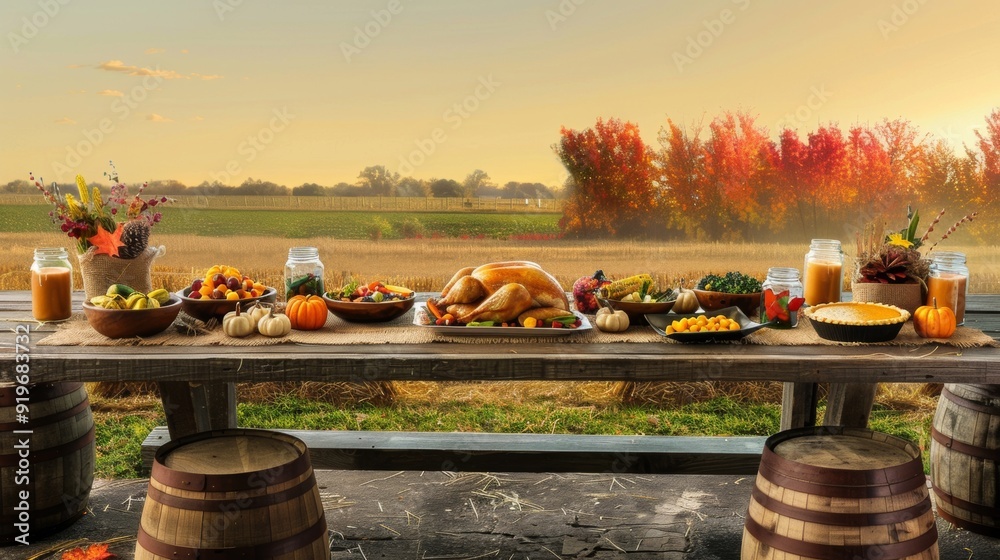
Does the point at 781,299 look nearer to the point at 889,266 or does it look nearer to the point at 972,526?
the point at 889,266

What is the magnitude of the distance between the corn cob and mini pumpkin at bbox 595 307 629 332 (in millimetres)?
117

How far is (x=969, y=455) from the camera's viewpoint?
3.52 meters

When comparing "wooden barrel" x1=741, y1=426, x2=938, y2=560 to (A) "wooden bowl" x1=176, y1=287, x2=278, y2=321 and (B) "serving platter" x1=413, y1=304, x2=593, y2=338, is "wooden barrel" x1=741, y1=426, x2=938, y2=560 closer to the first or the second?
(B) "serving platter" x1=413, y1=304, x2=593, y2=338

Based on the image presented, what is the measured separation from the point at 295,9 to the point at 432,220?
2.90 metres

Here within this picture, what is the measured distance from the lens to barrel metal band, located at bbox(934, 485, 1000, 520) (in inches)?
139

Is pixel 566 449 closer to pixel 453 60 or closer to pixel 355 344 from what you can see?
pixel 355 344

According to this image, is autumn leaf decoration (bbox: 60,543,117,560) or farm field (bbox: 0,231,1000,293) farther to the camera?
farm field (bbox: 0,231,1000,293)

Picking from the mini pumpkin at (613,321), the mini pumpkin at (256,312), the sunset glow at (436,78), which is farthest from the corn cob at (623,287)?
the sunset glow at (436,78)

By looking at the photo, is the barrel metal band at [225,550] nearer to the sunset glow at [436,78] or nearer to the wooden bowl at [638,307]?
the wooden bowl at [638,307]

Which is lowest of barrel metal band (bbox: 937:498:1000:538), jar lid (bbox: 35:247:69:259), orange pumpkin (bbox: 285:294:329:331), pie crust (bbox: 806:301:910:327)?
barrel metal band (bbox: 937:498:1000:538)

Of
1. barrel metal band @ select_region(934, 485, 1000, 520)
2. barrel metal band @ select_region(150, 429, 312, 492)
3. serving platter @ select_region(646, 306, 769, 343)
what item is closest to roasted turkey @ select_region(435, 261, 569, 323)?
serving platter @ select_region(646, 306, 769, 343)

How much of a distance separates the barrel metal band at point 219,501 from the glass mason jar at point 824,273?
209cm

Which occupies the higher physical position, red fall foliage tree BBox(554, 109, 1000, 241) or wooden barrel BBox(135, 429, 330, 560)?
red fall foliage tree BBox(554, 109, 1000, 241)

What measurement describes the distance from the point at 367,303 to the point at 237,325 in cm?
47
